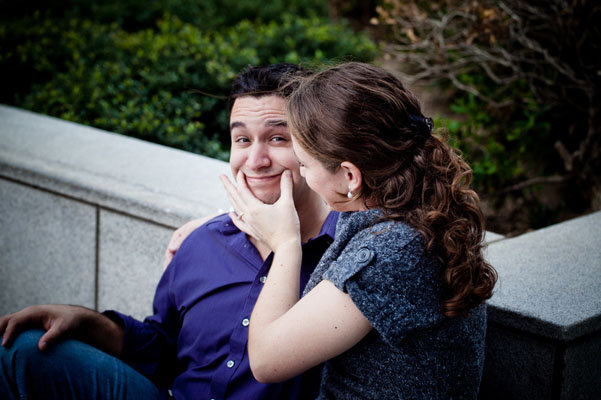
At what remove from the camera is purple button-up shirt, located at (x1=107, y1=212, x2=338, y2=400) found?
2271 mm

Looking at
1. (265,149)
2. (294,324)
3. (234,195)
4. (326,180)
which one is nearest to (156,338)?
(234,195)

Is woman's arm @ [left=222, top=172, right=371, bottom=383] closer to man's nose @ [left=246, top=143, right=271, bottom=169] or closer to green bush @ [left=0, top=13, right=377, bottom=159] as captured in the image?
man's nose @ [left=246, top=143, right=271, bottom=169]

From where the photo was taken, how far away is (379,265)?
5.60 feet

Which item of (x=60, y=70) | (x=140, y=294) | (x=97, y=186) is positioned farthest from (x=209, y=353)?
(x=60, y=70)

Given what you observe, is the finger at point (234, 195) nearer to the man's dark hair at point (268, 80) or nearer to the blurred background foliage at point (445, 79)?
the man's dark hair at point (268, 80)

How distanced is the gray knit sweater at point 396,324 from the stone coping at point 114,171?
1.60 m

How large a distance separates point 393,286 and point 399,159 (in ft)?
1.36

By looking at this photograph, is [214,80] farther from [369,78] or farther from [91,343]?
[369,78]

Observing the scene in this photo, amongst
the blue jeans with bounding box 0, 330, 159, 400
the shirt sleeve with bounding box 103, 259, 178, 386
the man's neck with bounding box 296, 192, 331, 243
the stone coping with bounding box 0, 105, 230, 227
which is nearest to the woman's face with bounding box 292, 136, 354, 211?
the man's neck with bounding box 296, 192, 331, 243

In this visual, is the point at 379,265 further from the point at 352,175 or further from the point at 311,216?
the point at 311,216

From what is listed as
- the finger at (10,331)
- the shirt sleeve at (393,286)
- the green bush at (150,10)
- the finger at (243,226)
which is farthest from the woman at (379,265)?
the green bush at (150,10)

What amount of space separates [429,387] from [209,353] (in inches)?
37.3

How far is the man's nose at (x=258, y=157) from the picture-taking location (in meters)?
2.46

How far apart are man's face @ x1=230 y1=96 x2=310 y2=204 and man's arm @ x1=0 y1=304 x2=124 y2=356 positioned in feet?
2.73
